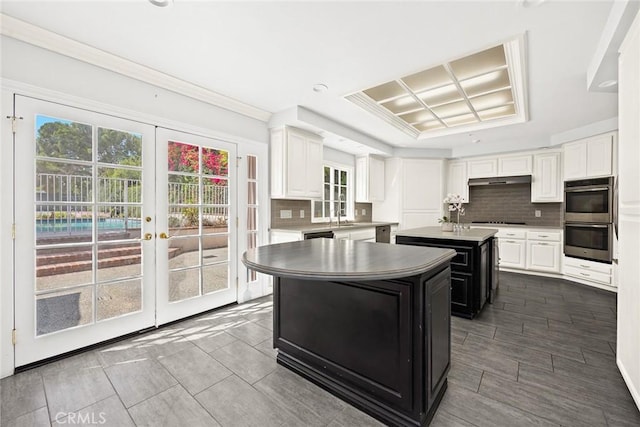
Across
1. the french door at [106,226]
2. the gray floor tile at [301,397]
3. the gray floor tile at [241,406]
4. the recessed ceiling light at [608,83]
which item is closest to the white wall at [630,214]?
the recessed ceiling light at [608,83]

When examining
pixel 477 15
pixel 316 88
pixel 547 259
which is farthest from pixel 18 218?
pixel 547 259

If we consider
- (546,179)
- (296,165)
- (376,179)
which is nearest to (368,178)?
(376,179)

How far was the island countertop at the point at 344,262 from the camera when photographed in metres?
1.27

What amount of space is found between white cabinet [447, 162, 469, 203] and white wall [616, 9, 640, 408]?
4164 millimetres

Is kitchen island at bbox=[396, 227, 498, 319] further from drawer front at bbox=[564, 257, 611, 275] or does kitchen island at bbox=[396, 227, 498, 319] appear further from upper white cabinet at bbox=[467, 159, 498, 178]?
upper white cabinet at bbox=[467, 159, 498, 178]

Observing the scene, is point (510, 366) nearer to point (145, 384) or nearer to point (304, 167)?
point (145, 384)

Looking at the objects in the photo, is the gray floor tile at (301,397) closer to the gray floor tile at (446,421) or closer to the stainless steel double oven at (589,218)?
the gray floor tile at (446,421)

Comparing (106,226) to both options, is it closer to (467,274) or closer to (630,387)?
(467,274)

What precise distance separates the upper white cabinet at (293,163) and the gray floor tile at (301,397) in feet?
7.68

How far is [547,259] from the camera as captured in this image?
4.85 meters

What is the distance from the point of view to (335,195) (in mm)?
5441

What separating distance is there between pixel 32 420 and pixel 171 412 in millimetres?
752

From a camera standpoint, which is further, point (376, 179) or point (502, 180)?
point (376, 179)

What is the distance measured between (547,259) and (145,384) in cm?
603
